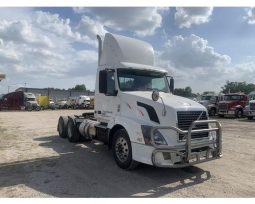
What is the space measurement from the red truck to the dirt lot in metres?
20.0

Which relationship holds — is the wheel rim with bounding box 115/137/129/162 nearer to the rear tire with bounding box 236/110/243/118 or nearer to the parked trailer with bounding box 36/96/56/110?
the rear tire with bounding box 236/110/243/118

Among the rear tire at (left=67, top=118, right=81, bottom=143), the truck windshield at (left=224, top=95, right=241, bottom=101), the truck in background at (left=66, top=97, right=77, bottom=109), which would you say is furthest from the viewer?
the truck in background at (left=66, top=97, right=77, bottom=109)

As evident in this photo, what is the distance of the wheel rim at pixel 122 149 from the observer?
8.04 m

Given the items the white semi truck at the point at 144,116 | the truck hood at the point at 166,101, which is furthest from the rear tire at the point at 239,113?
the truck hood at the point at 166,101

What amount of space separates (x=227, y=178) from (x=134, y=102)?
2.98 metres

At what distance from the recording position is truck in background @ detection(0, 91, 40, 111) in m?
47.0

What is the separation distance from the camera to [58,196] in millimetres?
6109

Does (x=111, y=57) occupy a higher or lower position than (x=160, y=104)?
higher

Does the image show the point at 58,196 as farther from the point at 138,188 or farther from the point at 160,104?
the point at 160,104

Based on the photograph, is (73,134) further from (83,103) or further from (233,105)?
(83,103)

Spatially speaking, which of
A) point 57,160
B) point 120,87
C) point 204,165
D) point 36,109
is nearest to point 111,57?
point 120,87

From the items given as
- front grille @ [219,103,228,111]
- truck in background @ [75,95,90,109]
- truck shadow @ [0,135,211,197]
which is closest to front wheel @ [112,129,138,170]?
truck shadow @ [0,135,211,197]

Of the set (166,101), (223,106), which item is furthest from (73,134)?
(223,106)

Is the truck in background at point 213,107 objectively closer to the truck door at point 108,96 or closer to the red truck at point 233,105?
the red truck at point 233,105
